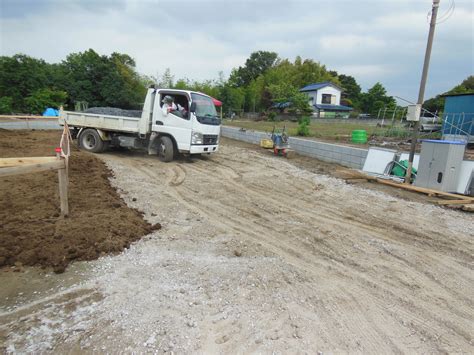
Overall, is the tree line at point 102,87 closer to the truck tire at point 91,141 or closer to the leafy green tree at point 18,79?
the leafy green tree at point 18,79

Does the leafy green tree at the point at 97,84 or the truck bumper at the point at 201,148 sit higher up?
the leafy green tree at the point at 97,84

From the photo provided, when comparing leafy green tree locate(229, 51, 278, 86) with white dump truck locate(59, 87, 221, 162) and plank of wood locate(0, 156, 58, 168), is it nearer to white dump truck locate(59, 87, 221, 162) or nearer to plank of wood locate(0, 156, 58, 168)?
white dump truck locate(59, 87, 221, 162)

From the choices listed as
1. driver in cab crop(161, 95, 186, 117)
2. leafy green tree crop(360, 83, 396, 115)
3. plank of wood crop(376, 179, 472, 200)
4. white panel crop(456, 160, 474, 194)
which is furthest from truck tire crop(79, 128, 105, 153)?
leafy green tree crop(360, 83, 396, 115)

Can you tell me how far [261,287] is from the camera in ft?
11.1

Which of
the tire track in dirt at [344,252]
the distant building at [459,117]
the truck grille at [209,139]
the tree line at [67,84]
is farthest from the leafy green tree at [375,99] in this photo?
the tire track in dirt at [344,252]

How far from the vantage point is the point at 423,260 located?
425cm

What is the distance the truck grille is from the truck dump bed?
233 cm

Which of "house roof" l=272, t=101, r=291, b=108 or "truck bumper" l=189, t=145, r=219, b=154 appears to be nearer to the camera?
"truck bumper" l=189, t=145, r=219, b=154

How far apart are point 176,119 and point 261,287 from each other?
7.72 m

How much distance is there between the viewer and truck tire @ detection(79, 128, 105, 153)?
37.1 feet

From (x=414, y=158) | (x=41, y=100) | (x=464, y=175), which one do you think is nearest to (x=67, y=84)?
(x=41, y=100)

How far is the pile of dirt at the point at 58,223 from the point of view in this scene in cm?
374

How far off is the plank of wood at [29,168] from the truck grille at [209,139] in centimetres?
635

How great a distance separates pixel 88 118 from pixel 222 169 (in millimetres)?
5494
